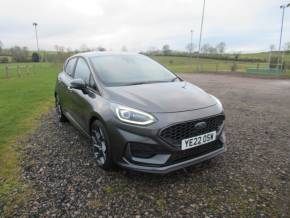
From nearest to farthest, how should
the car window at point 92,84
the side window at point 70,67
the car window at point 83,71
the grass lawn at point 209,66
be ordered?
the car window at point 92,84
the car window at point 83,71
the side window at point 70,67
the grass lawn at point 209,66

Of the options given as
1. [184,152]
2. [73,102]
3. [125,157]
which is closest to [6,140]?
[73,102]

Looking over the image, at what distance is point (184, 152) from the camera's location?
266cm

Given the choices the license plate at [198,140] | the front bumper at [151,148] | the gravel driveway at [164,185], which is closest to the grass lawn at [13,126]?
the gravel driveway at [164,185]

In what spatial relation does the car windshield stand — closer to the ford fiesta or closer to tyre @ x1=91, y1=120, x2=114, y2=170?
the ford fiesta

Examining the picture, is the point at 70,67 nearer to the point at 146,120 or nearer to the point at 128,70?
the point at 128,70

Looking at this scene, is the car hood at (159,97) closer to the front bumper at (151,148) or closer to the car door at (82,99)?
the front bumper at (151,148)

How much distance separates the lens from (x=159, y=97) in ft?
9.57

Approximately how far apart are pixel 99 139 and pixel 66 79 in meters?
2.13

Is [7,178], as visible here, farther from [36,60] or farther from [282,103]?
[36,60]

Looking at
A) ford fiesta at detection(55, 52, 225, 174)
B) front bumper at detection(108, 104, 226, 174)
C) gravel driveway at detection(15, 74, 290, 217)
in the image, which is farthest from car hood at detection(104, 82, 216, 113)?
gravel driveway at detection(15, 74, 290, 217)

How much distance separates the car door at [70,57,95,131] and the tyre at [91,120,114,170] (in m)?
0.27

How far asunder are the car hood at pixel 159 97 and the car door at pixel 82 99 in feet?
1.54

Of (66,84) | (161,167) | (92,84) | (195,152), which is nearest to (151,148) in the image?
(161,167)

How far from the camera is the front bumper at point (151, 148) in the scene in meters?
2.54
